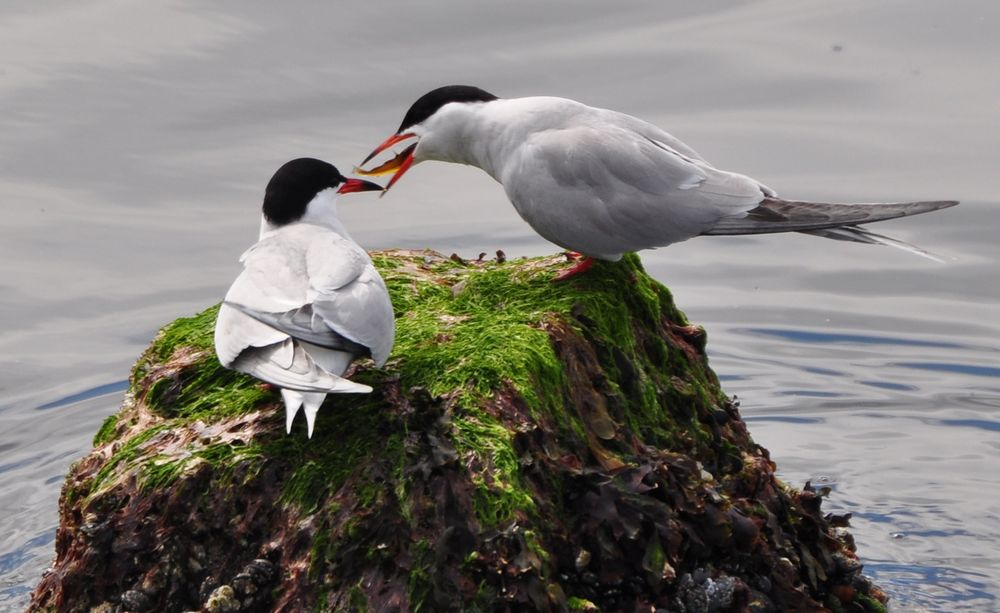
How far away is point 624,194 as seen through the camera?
541 cm

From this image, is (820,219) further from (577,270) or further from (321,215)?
(321,215)

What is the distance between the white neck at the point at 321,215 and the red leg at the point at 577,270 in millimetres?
837

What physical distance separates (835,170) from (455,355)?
227 inches

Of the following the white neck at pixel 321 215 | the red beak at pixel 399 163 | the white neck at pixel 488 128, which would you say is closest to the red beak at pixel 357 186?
the white neck at pixel 321 215

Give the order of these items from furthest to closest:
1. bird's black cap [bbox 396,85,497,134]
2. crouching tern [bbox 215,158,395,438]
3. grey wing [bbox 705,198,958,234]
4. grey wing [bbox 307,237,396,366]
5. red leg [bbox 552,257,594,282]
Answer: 1. bird's black cap [bbox 396,85,497,134]
2. red leg [bbox 552,257,594,282]
3. grey wing [bbox 705,198,958,234]
4. grey wing [bbox 307,237,396,366]
5. crouching tern [bbox 215,158,395,438]

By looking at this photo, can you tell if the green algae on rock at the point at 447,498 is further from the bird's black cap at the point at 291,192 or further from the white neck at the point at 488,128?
the white neck at the point at 488,128

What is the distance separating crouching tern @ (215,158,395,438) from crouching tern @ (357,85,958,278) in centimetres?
90

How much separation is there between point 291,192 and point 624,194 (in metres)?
1.28

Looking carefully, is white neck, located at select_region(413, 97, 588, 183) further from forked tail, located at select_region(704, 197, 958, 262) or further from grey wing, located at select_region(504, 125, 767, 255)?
forked tail, located at select_region(704, 197, 958, 262)

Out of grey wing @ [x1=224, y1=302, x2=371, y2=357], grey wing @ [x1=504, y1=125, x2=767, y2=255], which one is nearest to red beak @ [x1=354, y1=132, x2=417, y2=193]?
grey wing @ [x1=504, y1=125, x2=767, y2=255]

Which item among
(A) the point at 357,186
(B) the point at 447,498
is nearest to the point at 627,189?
(A) the point at 357,186

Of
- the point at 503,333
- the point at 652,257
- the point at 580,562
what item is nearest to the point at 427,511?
the point at 580,562

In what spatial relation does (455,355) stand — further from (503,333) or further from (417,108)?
(417,108)

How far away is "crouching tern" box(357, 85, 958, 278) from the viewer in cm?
531
